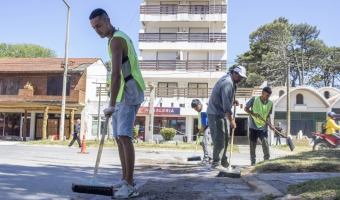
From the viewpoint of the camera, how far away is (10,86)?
3512cm

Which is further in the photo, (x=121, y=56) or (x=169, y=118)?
(x=169, y=118)

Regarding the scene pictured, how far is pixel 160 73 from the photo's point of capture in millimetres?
35406

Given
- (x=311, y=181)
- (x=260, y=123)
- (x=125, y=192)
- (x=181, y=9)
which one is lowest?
(x=125, y=192)

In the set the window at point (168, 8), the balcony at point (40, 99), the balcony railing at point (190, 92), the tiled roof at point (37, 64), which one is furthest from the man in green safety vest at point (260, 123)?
the window at point (168, 8)

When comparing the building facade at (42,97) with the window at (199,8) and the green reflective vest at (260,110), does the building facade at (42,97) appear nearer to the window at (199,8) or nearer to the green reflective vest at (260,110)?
the window at (199,8)

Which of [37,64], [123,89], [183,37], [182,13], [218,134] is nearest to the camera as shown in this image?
[123,89]

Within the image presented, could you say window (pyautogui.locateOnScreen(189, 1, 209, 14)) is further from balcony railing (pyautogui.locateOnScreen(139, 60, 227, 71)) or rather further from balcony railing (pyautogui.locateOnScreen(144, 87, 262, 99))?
balcony railing (pyautogui.locateOnScreen(144, 87, 262, 99))

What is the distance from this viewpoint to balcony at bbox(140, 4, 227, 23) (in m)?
37.1

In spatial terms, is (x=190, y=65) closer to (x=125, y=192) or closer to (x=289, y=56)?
(x=289, y=56)

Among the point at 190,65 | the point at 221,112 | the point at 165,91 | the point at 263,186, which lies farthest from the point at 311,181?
the point at 190,65

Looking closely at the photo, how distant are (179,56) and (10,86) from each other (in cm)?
1647

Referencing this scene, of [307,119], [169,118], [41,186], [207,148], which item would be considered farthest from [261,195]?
[307,119]

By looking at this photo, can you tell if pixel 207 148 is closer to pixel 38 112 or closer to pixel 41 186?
pixel 41 186

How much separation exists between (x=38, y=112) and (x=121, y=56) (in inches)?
1278
